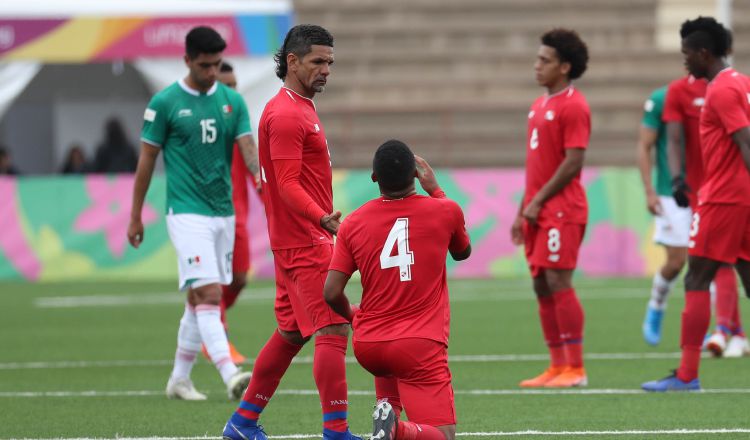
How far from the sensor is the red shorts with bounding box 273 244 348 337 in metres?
6.70

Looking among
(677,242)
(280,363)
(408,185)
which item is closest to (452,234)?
(408,185)

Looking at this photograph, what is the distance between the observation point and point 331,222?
6457 mm

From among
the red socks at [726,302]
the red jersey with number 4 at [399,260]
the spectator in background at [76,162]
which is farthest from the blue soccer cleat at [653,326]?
the spectator in background at [76,162]

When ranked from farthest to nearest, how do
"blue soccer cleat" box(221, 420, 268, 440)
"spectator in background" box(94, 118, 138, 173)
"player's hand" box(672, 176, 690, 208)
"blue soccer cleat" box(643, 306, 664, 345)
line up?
"spectator in background" box(94, 118, 138, 173)
"blue soccer cleat" box(643, 306, 664, 345)
"player's hand" box(672, 176, 690, 208)
"blue soccer cleat" box(221, 420, 268, 440)

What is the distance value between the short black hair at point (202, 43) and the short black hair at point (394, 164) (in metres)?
2.80

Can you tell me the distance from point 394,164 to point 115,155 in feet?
50.2

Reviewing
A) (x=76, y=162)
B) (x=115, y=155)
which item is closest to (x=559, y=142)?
(x=115, y=155)

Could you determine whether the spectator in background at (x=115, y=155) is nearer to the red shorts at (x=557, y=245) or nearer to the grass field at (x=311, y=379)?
the grass field at (x=311, y=379)

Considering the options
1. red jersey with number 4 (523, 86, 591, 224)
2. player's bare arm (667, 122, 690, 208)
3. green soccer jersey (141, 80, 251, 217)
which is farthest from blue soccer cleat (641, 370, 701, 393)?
green soccer jersey (141, 80, 251, 217)

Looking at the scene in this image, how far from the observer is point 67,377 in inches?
395

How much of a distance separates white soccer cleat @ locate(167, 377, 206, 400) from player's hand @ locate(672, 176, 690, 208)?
3.73 meters

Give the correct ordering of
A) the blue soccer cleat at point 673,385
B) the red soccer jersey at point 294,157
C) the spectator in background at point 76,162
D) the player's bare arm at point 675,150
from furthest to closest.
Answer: the spectator in background at point 76,162, the player's bare arm at point 675,150, the blue soccer cleat at point 673,385, the red soccer jersey at point 294,157

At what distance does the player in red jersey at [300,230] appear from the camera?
6.63 metres

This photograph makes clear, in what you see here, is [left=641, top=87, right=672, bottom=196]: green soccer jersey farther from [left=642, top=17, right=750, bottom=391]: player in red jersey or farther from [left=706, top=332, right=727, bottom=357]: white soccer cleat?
[left=642, top=17, right=750, bottom=391]: player in red jersey
